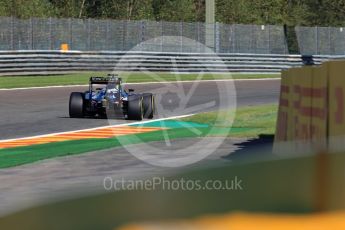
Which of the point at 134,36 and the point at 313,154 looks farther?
the point at 134,36

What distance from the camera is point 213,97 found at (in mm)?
25453

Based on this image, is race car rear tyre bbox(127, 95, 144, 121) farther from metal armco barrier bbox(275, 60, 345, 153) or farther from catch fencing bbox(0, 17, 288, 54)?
catch fencing bbox(0, 17, 288, 54)

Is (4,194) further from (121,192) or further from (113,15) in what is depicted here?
(113,15)

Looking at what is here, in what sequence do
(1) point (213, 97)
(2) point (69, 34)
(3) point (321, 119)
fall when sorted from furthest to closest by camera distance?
(2) point (69, 34), (1) point (213, 97), (3) point (321, 119)

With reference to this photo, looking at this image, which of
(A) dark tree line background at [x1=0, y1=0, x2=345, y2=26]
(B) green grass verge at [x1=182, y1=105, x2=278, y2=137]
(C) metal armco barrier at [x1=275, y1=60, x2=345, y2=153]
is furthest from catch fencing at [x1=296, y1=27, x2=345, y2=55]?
(C) metal armco barrier at [x1=275, y1=60, x2=345, y2=153]

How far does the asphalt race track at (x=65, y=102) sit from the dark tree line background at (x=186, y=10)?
938 inches

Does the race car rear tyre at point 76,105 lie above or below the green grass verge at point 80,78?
below

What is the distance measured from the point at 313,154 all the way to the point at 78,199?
29.1 inches

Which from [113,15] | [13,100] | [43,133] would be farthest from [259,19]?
[43,133]

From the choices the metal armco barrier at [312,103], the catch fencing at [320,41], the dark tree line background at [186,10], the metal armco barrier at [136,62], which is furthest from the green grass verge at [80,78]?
the dark tree line background at [186,10]

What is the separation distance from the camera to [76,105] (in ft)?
60.6

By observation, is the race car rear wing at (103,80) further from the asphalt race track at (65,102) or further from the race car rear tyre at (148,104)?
the asphalt race track at (65,102)

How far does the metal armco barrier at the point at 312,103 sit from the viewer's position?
28.4 ft

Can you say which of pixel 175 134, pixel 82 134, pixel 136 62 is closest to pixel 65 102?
pixel 82 134
